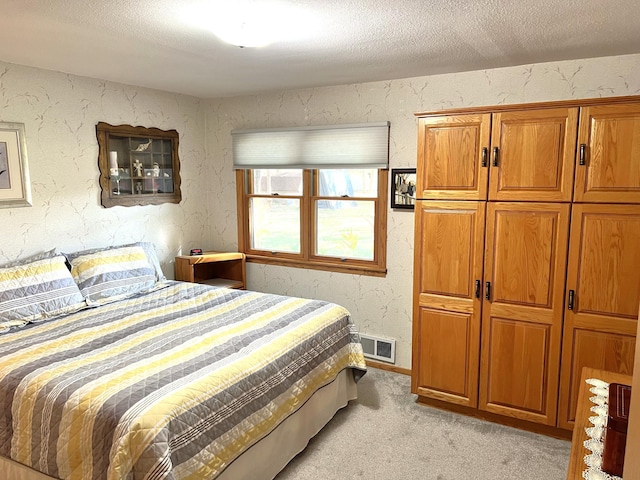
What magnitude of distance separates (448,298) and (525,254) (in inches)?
21.6

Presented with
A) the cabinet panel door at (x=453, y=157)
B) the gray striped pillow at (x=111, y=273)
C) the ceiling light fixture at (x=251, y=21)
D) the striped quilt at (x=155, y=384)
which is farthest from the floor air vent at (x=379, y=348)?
the ceiling light fixture at (x=251, y=21)

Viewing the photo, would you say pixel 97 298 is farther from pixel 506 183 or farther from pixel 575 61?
pixel 575 61

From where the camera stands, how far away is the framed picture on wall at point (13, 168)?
9.94 ft

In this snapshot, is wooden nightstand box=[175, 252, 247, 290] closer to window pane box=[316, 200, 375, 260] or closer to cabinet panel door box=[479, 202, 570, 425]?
window pane box=[316, 200, 375, 260]

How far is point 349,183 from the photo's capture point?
4000 millimetres

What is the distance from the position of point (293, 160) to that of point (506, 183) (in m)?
1.94

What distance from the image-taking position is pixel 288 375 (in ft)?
8.19

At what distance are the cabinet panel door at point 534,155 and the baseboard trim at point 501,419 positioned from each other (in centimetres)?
141

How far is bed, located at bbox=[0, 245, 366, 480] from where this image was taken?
1.83 meters

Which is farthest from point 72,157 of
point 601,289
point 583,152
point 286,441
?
point 601,289

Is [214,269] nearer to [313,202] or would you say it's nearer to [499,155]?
[313,202]

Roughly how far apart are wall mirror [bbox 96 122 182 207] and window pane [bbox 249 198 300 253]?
76 cm

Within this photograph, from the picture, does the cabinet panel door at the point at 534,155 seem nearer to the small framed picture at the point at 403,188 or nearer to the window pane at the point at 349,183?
the small framed picture at the point at 403,188

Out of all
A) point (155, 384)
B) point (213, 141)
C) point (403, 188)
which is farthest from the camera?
point (213, 141)
